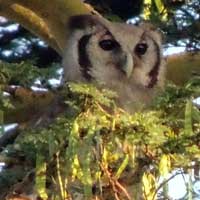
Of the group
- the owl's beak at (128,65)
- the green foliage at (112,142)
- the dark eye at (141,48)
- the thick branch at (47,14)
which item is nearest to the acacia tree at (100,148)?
the green foliage at (112,142)

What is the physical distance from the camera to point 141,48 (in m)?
3.35

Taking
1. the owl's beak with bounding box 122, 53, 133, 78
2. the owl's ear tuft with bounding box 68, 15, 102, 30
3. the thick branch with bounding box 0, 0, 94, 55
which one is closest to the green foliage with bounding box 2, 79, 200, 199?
the owl's beak with bounding box 122, 53, 133, 78

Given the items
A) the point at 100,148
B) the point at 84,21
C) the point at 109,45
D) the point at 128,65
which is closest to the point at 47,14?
the point at 84,21

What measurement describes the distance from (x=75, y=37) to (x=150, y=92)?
35 centimetres

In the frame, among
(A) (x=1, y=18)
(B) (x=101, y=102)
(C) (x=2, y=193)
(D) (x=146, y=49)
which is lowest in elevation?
(C) (x=2, y=193)

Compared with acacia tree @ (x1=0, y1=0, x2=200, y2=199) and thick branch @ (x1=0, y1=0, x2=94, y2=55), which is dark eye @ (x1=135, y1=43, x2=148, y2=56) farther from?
acacia tree @ (x1=0, y1=0, x2=200, y2=199)

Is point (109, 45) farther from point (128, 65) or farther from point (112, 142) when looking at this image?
point (112, 142)

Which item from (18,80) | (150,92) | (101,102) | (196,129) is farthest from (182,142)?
(150,92)

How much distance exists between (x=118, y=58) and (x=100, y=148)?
1070 mm

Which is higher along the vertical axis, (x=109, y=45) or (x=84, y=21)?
(x=84, y=21)

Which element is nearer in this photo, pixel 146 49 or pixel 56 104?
pixel 56 104

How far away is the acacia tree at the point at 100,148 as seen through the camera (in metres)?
2.21

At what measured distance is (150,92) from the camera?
335 cm

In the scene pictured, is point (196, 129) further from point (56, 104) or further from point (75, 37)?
point (75, 37)
